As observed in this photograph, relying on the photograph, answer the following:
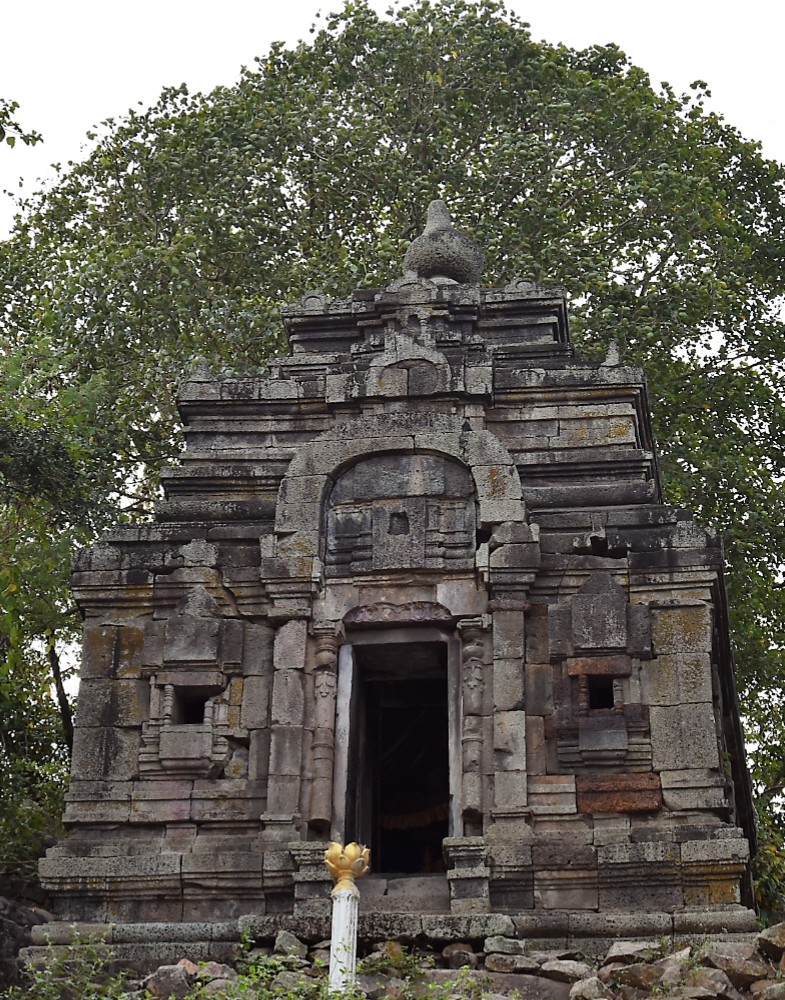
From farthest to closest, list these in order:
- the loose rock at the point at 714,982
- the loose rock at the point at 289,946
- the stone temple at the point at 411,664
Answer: the stone temple at the point at 411,664 < the loose rock at the point at 289,946 < the loose rock at the point at 714,982

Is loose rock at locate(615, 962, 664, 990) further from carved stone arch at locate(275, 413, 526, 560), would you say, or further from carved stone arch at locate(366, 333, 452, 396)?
carved stone arch at locate(366, 333, 452, 396)

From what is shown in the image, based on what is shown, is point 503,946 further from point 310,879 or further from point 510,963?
point 310,879

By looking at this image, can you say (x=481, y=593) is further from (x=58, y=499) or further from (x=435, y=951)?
(x=58, y=499)

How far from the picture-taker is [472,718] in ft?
39.9

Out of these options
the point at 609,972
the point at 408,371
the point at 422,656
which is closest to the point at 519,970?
the point at 609,972

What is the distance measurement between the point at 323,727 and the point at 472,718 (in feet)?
3.96

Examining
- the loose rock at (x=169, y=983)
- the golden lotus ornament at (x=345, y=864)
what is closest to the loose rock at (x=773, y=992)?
the golden lotus ornament at (x=345, y=864)

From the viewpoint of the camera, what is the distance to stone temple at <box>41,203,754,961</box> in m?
11.5

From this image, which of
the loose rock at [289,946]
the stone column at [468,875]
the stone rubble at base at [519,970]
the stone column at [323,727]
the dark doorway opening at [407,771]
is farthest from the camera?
the dark doorway opening at [407,771]

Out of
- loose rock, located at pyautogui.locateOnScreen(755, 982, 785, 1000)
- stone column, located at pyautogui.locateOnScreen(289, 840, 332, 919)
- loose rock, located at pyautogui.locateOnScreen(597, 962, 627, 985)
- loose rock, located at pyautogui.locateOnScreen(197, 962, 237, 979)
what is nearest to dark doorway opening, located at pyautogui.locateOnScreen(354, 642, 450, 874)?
stone column, located at pyautogui.locateOnScreen(289, 840, 332, 919)

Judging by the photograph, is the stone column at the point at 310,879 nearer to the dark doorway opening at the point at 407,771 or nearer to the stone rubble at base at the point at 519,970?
the stone rubble at base at the point at 519,970

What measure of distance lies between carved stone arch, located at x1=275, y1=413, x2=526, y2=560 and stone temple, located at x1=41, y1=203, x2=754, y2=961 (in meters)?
0.02

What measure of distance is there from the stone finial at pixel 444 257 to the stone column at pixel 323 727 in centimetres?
527

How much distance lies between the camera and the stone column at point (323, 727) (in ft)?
39.3
